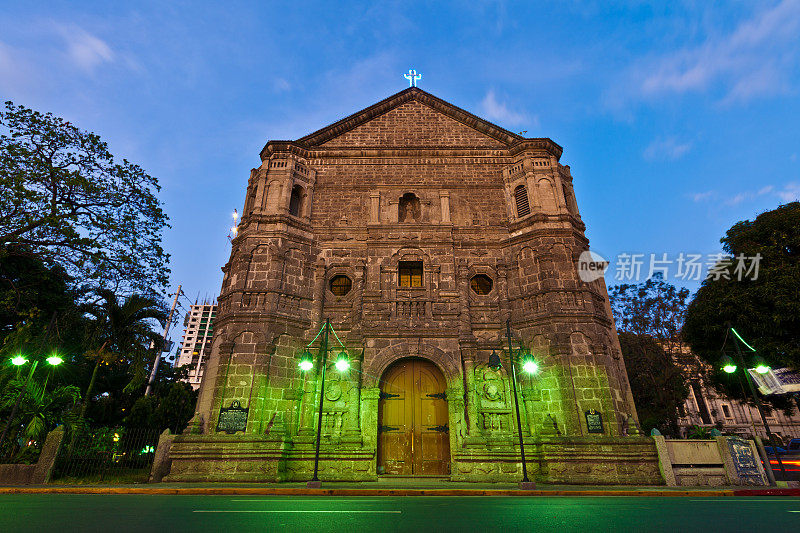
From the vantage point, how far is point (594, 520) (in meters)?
6.21

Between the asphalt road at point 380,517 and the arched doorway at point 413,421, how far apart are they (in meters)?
7.32

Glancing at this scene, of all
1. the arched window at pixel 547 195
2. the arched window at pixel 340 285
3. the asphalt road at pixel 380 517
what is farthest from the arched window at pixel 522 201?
the asphalt road at pixel 380 517

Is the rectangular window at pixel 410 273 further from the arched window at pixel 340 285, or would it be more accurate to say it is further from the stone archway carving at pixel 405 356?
the stone archway carving at pixel 405 356

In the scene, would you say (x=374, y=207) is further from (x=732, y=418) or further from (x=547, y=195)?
(x=732, y=418)

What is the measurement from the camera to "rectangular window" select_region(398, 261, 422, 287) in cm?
1808

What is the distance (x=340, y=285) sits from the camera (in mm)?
18141

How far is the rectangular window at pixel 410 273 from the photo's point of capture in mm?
18078

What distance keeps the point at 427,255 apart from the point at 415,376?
17.7 feet

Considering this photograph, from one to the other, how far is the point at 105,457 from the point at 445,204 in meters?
16.5

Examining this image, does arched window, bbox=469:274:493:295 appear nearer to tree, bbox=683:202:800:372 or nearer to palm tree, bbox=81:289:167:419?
tree, bbox=683:202:800:372

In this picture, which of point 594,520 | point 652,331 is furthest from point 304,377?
point 652,331

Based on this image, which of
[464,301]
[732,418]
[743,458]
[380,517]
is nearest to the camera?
[380,517]

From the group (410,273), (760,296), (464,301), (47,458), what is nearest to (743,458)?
(760,296)

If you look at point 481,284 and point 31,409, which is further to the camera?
point 481,284
